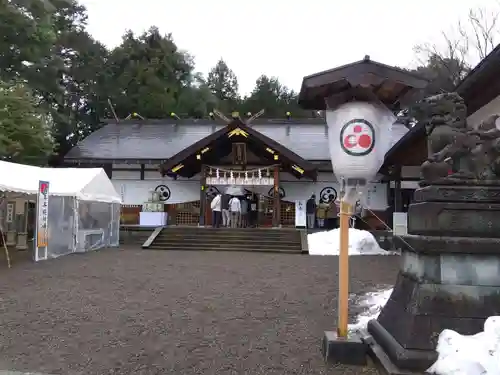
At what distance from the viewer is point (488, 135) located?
3.83m

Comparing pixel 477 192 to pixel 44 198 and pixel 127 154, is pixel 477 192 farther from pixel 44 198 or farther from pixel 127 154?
pixel 127 154

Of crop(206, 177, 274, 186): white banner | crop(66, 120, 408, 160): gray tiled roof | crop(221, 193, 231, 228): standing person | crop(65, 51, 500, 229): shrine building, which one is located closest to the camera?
crop(65, 51, 500, 229): shrine building

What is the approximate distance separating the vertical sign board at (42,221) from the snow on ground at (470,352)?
398 inches

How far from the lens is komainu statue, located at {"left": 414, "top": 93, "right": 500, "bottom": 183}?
379 cm

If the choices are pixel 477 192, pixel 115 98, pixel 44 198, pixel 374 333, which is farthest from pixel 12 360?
pixel 115 98

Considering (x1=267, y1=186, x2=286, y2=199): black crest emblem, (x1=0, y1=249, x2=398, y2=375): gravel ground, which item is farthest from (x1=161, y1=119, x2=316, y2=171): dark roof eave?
(x1=0, y1=249, x2=398, y2=375): gravel ground

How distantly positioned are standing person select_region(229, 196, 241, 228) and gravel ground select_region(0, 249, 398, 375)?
267 inches

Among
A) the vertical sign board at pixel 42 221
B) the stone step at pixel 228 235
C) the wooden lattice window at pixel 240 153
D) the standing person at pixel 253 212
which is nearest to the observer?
the vertical sign board at pixel 42 221

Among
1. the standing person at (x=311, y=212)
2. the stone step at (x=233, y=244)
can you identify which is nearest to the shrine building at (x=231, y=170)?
the standing person at (x=311, y=212)

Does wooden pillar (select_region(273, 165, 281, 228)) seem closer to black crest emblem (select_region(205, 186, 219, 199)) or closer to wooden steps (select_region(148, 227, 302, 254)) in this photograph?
wooden steps (select_region(148, 227, 302, 254))

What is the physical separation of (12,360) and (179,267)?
20.2 feet

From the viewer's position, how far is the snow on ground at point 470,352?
312 centimetres

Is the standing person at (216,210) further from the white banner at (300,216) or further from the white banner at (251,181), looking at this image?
the white banner at (300,216)

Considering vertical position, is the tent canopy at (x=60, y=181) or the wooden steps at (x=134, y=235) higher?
the tent canopy at (x=60, y=181)
